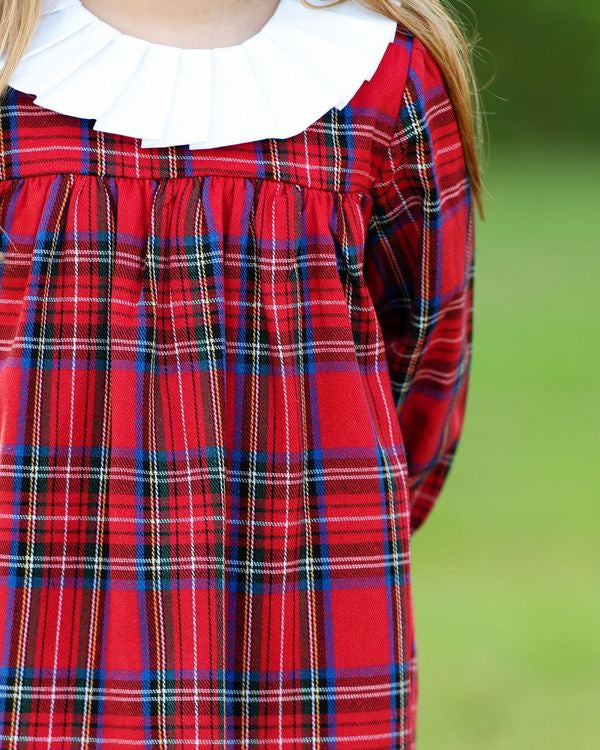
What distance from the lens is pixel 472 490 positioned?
9.49 ft

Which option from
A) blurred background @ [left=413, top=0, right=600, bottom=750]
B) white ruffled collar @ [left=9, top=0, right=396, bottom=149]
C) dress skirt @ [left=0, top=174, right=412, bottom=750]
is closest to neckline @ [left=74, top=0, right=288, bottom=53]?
white ruffled collar @ [left=9, top=0, right=396, bottom=149]

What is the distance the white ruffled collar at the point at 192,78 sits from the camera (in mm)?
846

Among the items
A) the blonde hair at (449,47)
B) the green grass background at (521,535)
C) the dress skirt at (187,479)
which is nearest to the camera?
the dress skirt at (187,479)

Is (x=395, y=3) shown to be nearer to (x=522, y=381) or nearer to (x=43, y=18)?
(x=43, y=18)

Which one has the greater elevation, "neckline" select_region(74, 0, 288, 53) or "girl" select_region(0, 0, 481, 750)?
"neckline" select_region(74, 0, 288, 53)

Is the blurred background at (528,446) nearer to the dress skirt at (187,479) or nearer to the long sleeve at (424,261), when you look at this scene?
the long sleeve at (424,261)

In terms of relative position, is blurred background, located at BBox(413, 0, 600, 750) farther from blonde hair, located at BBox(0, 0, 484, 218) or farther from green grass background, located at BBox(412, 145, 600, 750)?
blonde hair, located at BBox(0, 0, 484, 218)

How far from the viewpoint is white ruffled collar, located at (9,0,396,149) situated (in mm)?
846

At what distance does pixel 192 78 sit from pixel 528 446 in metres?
2.47

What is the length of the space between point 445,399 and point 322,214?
33 cm

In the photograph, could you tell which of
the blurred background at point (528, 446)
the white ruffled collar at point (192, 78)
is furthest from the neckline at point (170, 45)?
the blurred background at point (528, 446)

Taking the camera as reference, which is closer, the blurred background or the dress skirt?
the dress skirt

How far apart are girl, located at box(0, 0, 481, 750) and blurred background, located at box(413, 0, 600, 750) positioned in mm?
376

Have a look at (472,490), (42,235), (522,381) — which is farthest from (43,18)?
(522,381)
